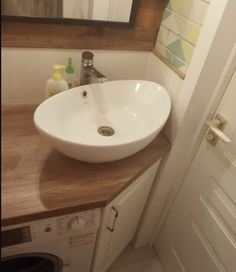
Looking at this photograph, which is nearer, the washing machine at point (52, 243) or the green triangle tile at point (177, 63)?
the washing machine at point (52, 243)

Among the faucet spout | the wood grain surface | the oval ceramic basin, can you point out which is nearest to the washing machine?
the oval ceramic basin

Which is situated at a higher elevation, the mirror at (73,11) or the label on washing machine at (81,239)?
the mirror at (73,11)

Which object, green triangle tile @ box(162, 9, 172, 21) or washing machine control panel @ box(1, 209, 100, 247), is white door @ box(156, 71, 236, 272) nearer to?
green triangle tile @ box(162, 9, 172, 21)

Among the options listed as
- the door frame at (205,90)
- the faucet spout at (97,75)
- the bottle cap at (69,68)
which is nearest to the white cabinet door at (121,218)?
the door frame at (205,90)

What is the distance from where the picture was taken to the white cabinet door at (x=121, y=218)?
1.03 metres

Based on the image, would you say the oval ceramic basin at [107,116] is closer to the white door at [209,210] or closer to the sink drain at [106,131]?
the sink drain at [106,131]

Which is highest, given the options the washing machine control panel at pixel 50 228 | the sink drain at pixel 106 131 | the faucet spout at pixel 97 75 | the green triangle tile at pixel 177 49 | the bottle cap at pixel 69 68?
the green triangle tile at pixel 177 49

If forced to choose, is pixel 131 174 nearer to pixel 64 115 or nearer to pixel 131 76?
pixel 64 115

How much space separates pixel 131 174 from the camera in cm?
98

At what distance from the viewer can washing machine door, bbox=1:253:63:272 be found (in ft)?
3.02

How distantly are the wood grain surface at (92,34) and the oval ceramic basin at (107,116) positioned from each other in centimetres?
19

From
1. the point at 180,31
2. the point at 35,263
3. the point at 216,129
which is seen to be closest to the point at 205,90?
the point at 216,129

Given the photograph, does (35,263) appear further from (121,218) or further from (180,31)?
(180,31)

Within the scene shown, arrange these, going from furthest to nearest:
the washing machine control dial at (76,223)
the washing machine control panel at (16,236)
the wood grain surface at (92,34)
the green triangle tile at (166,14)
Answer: the green triangle tile at (166,14) → the wood grain surface at (92,34) → the washing machine control dial at (76,223) → the washing machine control panel at (16,236)
